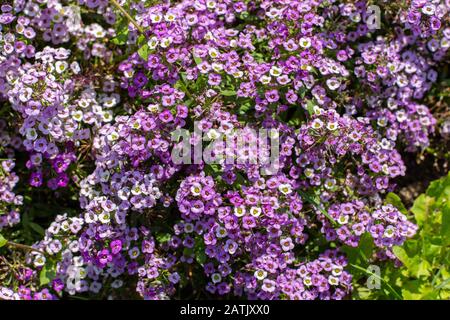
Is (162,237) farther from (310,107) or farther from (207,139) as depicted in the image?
(310,107)

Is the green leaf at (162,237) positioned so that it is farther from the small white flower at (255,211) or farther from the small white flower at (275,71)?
the small white flower at (275,71)

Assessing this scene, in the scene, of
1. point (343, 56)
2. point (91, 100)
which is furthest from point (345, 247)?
point (91, 100)

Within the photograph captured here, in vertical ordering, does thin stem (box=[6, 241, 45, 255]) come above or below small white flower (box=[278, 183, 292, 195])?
below

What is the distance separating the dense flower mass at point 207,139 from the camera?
465 cm

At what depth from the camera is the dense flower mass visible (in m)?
4.65

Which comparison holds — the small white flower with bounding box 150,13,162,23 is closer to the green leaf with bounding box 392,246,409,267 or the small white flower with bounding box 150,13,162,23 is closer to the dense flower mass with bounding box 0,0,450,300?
the dense flower mass with bounding box 0,0,450,300

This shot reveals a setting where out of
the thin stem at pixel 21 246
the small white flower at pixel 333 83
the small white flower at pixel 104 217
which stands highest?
the small white flower at pixel 333 83

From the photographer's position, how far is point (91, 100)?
5.15m

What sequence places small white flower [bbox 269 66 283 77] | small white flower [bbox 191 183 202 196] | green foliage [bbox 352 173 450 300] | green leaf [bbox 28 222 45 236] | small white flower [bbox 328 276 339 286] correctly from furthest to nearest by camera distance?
1. green leaf [bbox 28 222 45 236]
2. green foliage [bbox 352 173 450 300]
3. small white flower [bbox 328 276 339 286]
4. small white flower [bbox 269 66 283 77]
5. small white flower [bbox 191 183 202 196]

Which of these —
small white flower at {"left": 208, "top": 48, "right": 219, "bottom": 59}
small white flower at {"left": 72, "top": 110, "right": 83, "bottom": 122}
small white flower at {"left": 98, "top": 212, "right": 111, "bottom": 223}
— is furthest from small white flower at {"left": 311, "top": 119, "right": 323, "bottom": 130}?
small white flower at {"left": 72, "top": 110, "right": 83, "bottom": 122}

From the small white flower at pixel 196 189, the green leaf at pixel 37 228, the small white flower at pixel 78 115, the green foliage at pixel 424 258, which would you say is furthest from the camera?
the green leaf at pixel 37 228

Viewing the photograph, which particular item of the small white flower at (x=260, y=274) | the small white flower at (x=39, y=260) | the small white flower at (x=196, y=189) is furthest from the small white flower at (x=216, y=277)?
the small white flower at (x=39, y=260)

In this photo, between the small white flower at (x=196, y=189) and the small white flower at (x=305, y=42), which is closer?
the small white flower at (x=196, y=189)

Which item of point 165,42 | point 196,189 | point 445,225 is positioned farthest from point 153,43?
point 445,225
